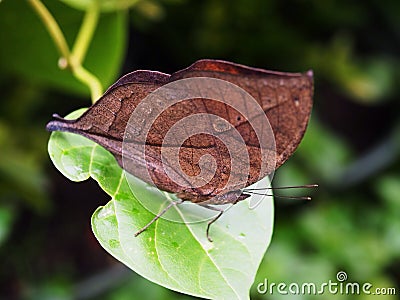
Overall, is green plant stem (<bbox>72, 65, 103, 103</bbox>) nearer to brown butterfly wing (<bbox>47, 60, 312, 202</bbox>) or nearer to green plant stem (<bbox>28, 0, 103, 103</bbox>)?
green plant stem (<bbox>28, 0, 103, 103</bbox>)

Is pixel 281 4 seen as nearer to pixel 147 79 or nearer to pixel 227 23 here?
pixel 227 23

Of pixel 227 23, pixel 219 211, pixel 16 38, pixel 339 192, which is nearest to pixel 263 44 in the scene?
pixel 227 23

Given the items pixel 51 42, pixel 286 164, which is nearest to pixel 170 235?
pixel 51 42

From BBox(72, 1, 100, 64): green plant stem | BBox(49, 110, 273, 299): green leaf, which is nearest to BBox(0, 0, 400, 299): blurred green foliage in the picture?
BBox(72, 1, 100, 64): green plant stem

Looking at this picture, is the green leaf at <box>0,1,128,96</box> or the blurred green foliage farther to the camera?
the blurred green foliage

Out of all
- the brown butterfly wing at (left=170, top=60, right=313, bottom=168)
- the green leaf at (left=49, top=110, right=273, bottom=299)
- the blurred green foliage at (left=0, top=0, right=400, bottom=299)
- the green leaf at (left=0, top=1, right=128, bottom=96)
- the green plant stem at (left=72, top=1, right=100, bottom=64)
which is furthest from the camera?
the blurred green foliage at (left=0, top=0, right=400, bottom=299)

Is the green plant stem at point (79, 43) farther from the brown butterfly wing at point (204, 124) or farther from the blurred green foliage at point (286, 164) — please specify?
the blurred green foliage at point (286, 164)
